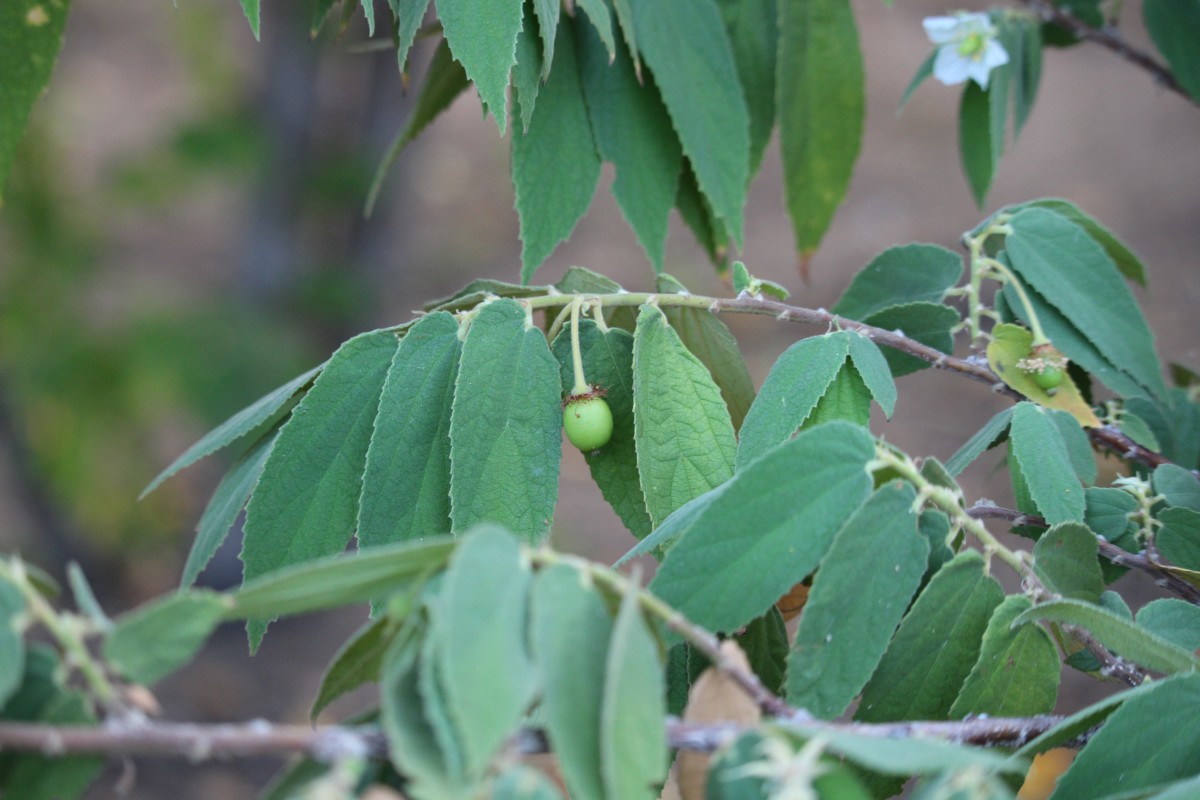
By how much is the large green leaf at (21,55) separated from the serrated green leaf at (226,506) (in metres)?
0.26

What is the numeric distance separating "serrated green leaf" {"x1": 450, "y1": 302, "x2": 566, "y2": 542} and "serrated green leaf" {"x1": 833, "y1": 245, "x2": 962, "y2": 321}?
29cm

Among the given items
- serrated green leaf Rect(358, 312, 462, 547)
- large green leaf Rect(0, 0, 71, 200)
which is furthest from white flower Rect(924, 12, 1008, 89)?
large green leaf Rect(0, 0, 71, 200)

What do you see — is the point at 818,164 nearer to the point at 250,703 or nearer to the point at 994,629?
the point at 994,629

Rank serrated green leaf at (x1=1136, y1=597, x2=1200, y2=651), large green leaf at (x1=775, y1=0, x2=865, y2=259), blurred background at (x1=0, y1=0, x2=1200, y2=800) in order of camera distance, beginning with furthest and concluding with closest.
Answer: blurred background at (x1=0, y1=0, x2=1200, y2=800), large green leaf at (x1=775, y1=0, x2=865, y2=259), serrated green leaf at (x1=1136, y1=597, x2=1200, y2=651)

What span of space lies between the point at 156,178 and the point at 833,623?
2.03 metres

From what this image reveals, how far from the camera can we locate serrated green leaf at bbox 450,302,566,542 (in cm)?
61

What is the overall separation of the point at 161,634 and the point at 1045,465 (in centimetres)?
47

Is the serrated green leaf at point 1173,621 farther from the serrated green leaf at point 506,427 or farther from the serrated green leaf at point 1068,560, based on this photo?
the serrated green leaf at point 506,427

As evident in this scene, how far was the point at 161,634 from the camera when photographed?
38 centimetres

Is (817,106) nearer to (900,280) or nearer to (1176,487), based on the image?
(900,280)

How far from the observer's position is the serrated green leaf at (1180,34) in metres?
1.05

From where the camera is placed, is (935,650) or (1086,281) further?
(1086,281)

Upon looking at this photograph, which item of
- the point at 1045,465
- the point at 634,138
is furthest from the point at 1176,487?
the point at 634,138

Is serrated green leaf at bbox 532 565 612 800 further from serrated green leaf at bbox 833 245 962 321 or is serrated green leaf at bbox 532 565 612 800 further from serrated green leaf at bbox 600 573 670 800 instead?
serrated green leaf at bbox 833 245 962 321
